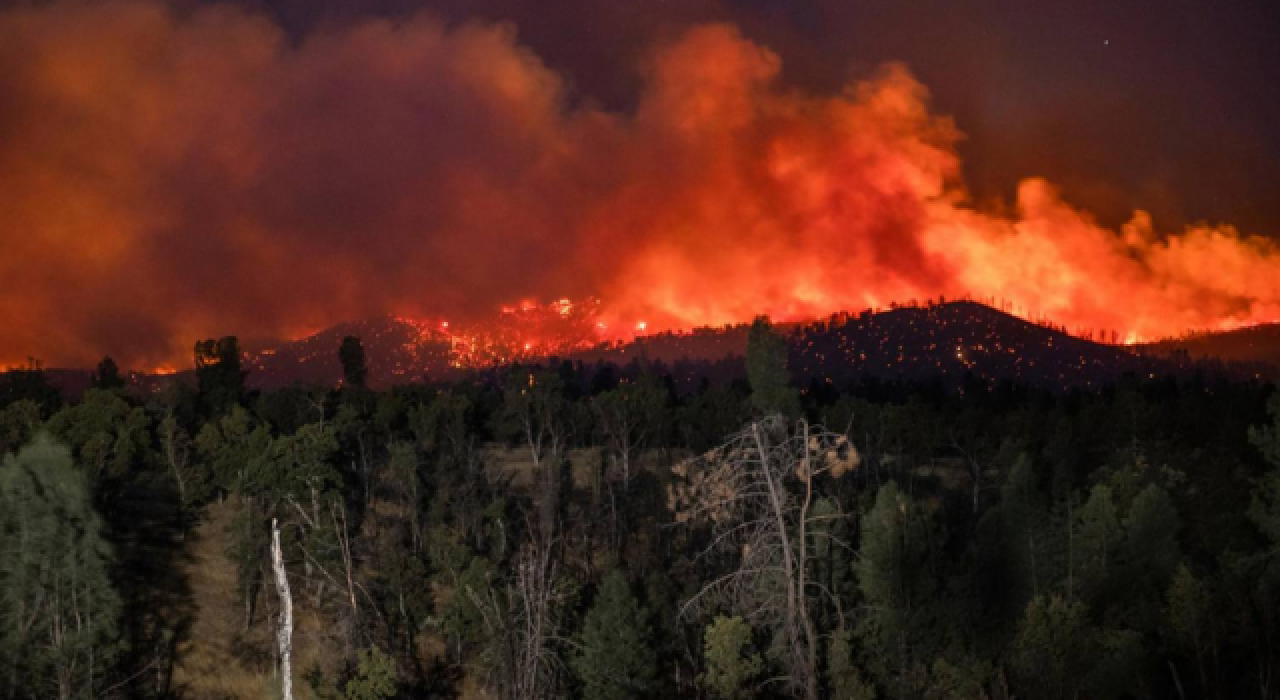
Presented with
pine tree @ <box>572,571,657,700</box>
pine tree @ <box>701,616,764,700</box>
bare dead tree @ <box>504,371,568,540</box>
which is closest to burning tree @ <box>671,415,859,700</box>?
pine tree @ <box>701,616,764,700</box>

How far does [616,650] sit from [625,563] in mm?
30335

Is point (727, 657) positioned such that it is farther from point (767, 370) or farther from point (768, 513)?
point (767, 370)

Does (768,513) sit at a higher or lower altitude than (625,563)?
higher

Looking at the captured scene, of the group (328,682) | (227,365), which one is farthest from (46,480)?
(227,365)

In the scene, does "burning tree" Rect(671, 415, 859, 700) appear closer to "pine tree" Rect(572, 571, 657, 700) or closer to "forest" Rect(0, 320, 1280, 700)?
"forest" Rect(0, 320, 1280, 700)

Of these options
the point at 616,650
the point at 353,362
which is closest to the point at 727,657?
the point at 616,650

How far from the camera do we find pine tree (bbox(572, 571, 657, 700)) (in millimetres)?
58219

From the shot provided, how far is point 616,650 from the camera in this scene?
5956cm

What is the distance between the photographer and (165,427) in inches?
3750

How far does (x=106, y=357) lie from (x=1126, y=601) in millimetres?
140735

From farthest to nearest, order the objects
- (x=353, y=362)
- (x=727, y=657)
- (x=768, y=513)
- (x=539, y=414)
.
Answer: (x=353, y=362), (x=539, y=414), (x=727, y=657), (x=768, y=513)

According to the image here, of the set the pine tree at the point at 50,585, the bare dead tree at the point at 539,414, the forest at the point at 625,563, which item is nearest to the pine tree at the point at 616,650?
the forest at the point at 625,563

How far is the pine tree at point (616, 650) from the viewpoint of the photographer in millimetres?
58219

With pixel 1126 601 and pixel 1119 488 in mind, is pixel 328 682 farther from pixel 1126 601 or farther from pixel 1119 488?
pixel 1119 488
